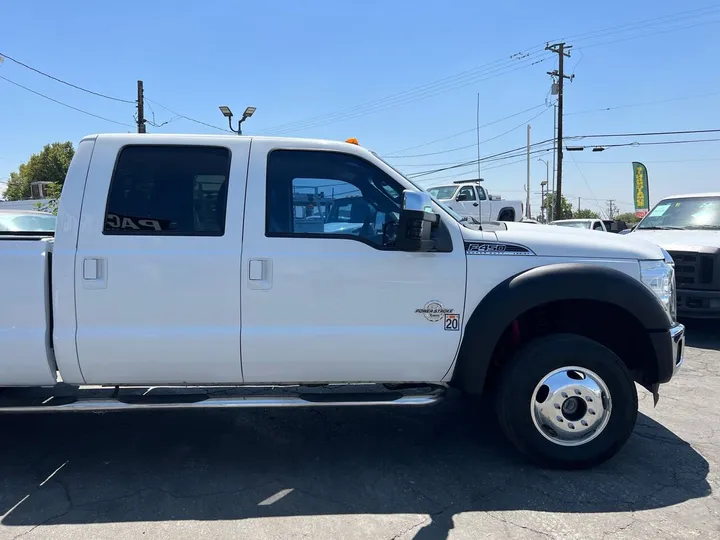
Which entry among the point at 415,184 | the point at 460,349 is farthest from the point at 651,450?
the point at 415,184

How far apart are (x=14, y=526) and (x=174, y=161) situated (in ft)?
7.16

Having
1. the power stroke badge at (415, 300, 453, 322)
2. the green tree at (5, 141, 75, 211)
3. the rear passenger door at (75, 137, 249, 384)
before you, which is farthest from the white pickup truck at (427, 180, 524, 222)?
the green tree at (5, 141, 75, 211)

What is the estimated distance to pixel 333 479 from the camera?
333 centimetres

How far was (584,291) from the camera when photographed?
3.22m

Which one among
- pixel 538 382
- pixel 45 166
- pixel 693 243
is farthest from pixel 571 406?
pixel 45 166

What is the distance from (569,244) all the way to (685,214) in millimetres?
6188

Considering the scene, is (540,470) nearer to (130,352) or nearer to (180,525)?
(180,525)

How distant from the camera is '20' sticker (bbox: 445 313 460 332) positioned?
328 cm

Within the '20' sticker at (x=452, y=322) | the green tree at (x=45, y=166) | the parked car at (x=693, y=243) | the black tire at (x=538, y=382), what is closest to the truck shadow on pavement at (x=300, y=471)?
the black tire at (x=538, y=382)

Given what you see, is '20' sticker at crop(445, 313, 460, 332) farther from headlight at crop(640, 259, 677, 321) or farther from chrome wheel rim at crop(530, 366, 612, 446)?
headlight at crop(640, 259, 677, 321)

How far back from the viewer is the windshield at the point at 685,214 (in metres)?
7.95

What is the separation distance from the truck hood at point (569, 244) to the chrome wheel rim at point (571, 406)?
73cm

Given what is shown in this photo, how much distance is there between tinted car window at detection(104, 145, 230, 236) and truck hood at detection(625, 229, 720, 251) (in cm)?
544

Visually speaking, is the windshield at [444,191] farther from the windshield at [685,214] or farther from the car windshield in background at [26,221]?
the car windshield in background at [26,221]
